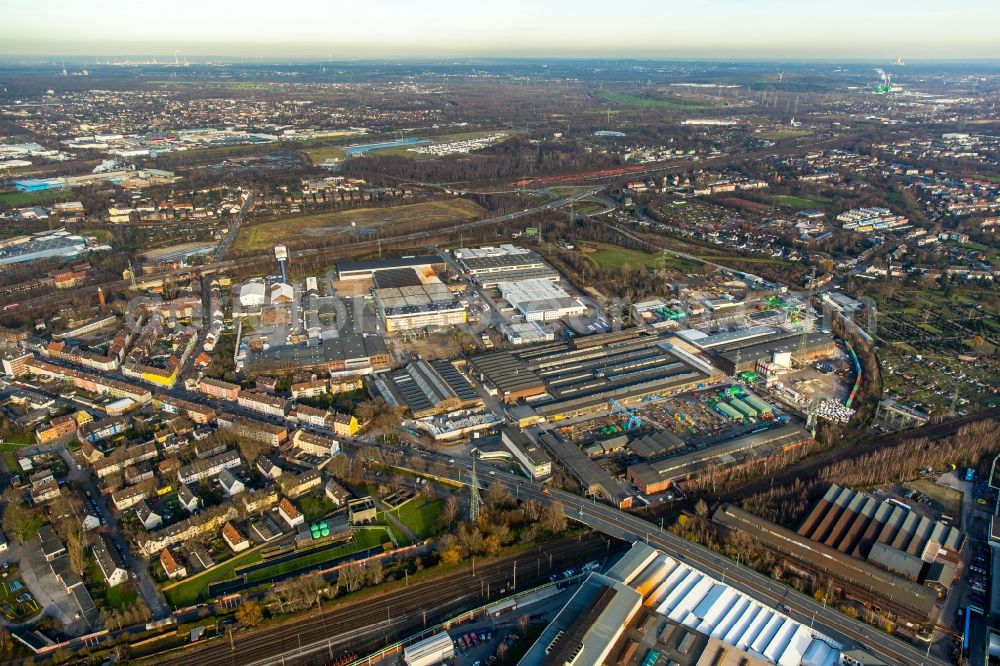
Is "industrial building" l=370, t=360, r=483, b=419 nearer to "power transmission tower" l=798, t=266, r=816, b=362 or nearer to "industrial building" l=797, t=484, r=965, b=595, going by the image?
"industrial building" l=797, t=484, r=965, b=595

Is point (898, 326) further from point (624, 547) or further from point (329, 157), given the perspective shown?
point (329, 157)

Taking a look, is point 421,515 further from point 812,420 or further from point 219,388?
point 812,420

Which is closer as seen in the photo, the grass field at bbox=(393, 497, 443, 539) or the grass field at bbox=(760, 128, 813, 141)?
the grass field at bbox=(393, 497, 443, 539)

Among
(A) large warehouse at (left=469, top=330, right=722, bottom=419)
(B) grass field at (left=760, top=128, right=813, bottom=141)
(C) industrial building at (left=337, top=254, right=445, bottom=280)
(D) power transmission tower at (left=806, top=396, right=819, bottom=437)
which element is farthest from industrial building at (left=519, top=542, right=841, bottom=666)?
(B) grass field at (left=760, top=128, right=813, bottom=141)

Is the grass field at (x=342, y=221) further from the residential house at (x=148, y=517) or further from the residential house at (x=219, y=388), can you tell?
the residential house at (x=148, y=517)

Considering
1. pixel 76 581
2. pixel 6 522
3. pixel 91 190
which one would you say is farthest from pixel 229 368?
pixel 91 190
